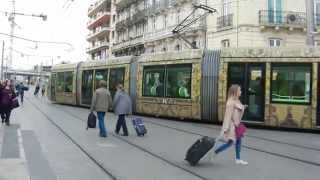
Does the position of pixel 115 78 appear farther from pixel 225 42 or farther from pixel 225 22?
pixel 225 22

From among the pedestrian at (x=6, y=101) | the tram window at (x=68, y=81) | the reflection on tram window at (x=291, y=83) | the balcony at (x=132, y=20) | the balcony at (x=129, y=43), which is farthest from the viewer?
the balcony at (x=129, y=43)

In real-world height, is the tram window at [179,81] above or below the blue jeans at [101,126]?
above

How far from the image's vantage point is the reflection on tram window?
2050 centimetres

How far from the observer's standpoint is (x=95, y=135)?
1800cm

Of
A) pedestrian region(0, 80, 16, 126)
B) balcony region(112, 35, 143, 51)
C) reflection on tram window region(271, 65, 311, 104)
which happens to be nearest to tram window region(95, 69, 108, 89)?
pedestrian region(0, 80, 16, 126)

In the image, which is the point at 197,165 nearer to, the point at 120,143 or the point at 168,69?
the point at 120,143

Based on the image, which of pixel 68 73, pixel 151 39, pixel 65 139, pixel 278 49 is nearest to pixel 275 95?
pixel 278 49

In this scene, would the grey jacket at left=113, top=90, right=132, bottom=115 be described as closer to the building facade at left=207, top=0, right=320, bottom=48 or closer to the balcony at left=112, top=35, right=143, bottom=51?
the building facade at left=207, top=0, right=320, bottom=48

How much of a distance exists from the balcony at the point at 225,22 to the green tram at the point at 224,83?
1731 centimetres

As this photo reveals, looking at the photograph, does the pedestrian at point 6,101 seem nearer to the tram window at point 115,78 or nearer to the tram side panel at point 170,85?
the tram side panel at point 170,85

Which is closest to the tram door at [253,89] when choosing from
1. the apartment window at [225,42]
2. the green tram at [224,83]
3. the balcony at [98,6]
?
the green tram at [224,83]

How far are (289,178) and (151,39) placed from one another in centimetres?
5342

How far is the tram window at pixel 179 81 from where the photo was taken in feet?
79.8

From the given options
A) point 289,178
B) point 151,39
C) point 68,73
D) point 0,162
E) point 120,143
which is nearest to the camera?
point 289,178
